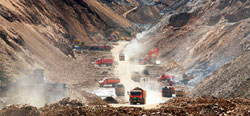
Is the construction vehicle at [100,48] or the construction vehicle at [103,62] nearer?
the construction vehicle at [103,62]

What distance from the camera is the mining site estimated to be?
19.6 m

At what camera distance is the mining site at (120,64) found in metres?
19.6

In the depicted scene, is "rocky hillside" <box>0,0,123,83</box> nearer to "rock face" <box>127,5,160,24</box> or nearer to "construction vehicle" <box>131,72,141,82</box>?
"construction vehicle" <box>131,72,141,82</box>

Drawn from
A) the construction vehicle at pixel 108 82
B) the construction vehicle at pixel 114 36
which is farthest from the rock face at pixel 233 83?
the construction vehicle at pixel 114 36

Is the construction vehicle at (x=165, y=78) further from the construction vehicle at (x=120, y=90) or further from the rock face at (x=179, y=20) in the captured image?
the rock face at (x=179, y=20)

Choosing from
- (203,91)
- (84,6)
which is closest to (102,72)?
(203,91)

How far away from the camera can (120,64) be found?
5759cm

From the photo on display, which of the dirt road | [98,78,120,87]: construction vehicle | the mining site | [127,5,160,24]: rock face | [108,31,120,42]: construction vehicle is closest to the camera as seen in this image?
the mining site

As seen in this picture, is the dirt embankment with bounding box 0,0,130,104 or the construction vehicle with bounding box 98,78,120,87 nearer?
the dirt embankment with bounding box 0,0,130,104

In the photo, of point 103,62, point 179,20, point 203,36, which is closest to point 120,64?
point 103,62

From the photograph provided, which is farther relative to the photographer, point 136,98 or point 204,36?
point 204,36

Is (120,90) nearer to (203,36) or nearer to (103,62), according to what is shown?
(103,62)


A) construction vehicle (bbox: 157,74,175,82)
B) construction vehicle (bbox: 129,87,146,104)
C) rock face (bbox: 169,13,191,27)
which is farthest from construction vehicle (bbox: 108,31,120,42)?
construction vehicle (bbox: 129,87,146,104)

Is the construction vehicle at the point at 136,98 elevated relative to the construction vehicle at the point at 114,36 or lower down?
lower down
